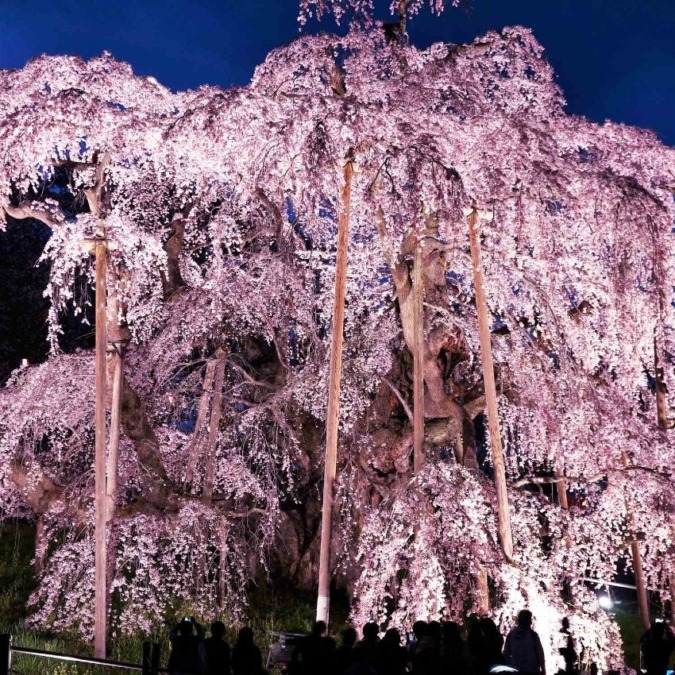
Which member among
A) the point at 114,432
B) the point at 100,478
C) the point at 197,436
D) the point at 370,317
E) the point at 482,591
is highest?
the point at 370,317

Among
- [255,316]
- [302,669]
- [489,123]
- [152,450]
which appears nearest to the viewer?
[302,669]

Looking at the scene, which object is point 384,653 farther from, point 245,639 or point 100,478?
point 100,478

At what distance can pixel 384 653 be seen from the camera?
6219 millimetres

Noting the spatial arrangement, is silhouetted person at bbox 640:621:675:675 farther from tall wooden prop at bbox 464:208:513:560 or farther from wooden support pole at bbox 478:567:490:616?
wooden support pole at bbox 478:567:490:616

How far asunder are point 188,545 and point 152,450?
5.40ft

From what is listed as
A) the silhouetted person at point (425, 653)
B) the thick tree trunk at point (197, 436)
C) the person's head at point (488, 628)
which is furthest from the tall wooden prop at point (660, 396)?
the silhouetted person at point (425, 653)

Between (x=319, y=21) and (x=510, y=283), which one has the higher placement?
(x=319, y=21)

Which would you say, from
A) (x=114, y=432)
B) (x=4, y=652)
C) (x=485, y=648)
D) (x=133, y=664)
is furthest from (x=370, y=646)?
(x=114, y=432)

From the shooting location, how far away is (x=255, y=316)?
48.9 feet

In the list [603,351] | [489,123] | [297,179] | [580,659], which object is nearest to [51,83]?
[297,179]

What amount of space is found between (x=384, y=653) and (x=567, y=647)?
3.74m

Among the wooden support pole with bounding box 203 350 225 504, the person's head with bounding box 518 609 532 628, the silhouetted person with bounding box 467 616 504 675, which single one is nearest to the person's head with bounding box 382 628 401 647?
the silhouetted person with bounding box 467 616 504 675

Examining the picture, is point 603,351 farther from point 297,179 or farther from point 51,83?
point 51,83

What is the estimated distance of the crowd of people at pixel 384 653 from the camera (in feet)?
20.2
